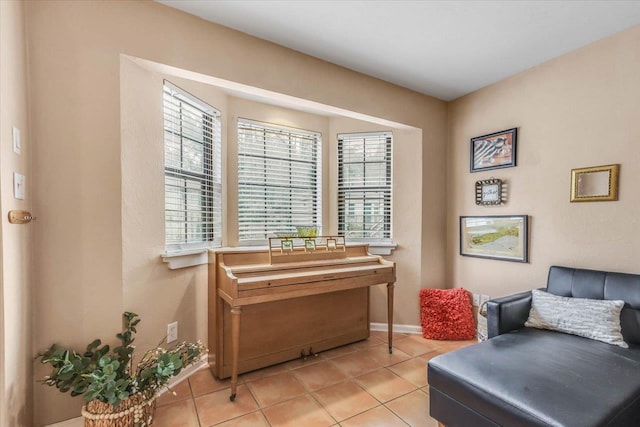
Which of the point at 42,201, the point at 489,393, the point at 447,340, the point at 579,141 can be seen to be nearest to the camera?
the point at 489,393

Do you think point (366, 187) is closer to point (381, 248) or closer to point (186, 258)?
point (381, 248)

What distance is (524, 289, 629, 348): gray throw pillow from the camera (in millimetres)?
1802

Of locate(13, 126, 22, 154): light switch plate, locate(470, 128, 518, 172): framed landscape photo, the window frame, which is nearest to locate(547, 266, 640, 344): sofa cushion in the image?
locate(470, 128, 518, 172): framed landscape photo

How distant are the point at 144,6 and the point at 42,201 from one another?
128 cm

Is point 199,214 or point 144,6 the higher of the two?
point 144,6

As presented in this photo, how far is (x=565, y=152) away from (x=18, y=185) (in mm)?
3573

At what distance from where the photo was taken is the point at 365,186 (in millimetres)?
3393

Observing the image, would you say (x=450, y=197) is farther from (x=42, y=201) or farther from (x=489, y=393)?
(x=42, y=201)

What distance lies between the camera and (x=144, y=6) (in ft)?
5.76

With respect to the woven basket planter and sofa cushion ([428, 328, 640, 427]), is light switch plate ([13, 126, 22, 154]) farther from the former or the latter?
sofa cushion ([428, 328, 640, 427])

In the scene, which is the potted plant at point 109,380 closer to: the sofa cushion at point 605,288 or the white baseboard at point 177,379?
the white baseboard at point 177,379

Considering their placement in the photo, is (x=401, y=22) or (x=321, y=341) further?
(x=321, y=341)

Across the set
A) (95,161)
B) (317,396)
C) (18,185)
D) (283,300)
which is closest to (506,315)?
(317,396)

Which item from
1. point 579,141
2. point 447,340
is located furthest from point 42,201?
point 579,141
